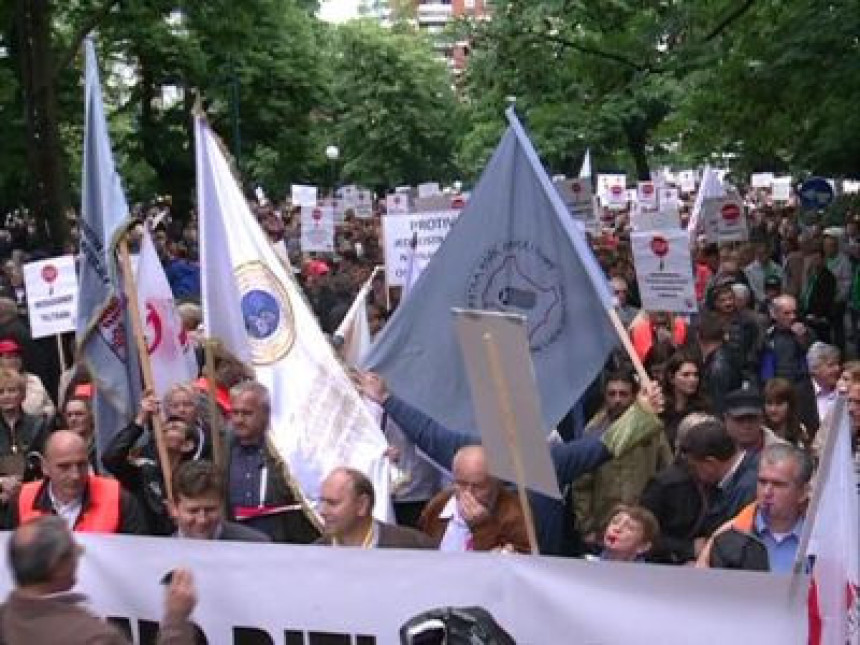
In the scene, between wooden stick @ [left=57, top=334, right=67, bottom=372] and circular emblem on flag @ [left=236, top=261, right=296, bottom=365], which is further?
wooden stick @ [left=57, top=334, right=67, bottom=372]

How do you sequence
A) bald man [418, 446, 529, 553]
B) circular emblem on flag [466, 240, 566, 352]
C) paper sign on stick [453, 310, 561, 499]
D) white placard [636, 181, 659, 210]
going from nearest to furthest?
paper sign on stick [453, 310, 561, 499] → bald man [418, 446, 529, 553] → circular emblem on flag [466, 240, 566, 352] → white placard [636, 181, 659, 210]

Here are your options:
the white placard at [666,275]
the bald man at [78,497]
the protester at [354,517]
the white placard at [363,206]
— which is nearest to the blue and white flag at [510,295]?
the protester at [354,517]

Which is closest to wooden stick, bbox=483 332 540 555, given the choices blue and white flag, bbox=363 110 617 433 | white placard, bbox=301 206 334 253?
blue and white flag, bbox=363 110 617 433

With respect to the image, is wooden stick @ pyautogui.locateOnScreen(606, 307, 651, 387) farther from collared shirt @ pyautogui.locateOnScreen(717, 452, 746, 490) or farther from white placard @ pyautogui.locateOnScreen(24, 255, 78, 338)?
white placard @ pyautogui.locateOnScreen(24, 255, 78, 338)

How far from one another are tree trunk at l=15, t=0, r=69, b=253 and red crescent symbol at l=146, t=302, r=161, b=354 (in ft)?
49.0

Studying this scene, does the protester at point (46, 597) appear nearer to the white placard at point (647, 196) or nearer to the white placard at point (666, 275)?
the white placard at point (666, 275)

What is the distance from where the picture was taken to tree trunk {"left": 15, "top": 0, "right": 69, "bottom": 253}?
24.0 m

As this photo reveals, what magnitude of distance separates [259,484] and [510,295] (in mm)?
1584

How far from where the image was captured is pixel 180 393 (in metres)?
8.14

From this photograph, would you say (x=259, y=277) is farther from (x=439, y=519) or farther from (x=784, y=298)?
(x=784, y=298)

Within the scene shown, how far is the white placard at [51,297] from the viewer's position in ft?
41.7

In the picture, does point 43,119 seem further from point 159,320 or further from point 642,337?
point 159,320

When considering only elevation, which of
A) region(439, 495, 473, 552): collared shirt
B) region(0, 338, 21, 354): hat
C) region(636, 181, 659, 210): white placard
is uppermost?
region(636, 181, 659, 210): white placard

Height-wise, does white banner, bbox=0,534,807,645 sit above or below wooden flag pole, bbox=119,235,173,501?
below
